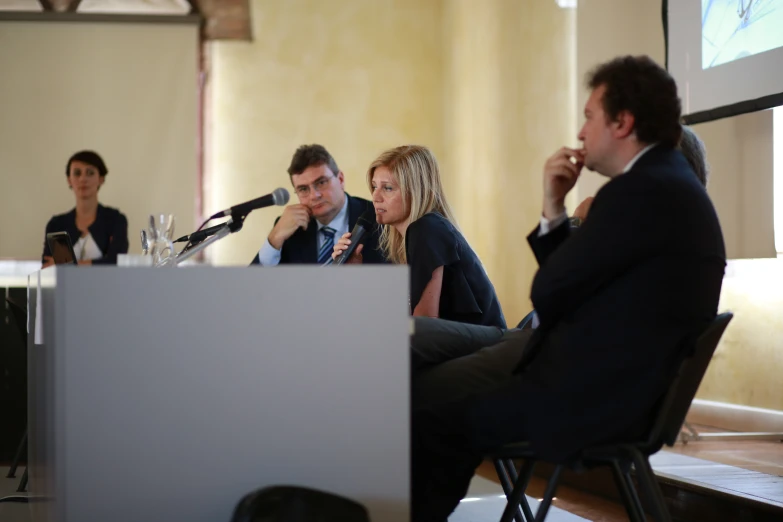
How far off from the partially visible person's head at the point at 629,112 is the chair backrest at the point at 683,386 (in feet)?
1.22

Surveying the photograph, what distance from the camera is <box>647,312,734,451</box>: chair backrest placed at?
1.58 m

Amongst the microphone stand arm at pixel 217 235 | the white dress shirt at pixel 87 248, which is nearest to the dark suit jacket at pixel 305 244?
the microphone stand arm at pixel 217 235

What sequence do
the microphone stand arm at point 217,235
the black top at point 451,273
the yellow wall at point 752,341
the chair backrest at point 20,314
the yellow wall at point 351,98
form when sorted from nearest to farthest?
the microphone stand arm at point 217,235 < the black top at point 451,273 < the chair backrest at point 20,314 < the yellow wall at point 752,341 < the yellow wall at point 351,98

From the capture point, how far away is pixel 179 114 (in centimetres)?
590

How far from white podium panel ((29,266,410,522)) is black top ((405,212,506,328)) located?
0.86 meters

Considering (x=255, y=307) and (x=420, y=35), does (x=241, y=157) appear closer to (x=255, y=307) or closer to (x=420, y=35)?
(x=420, y=35)

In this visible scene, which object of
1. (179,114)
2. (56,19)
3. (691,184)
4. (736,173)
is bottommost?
(691,184)

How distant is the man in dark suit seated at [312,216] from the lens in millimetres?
3361

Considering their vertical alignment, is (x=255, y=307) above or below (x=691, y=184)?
below

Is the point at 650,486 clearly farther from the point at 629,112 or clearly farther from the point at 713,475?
the point at 713,475

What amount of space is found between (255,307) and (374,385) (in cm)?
25

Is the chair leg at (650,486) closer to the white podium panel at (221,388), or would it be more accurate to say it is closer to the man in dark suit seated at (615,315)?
the man in dark suit seated at (615,315)

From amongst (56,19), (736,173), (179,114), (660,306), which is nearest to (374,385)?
(660,306)

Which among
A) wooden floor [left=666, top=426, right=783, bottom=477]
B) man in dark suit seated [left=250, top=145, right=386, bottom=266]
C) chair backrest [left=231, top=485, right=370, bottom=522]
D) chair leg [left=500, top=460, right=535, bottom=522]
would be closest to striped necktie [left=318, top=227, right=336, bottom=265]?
man in dark suit seated [left=250, top=145, right=386, bottom=266]
